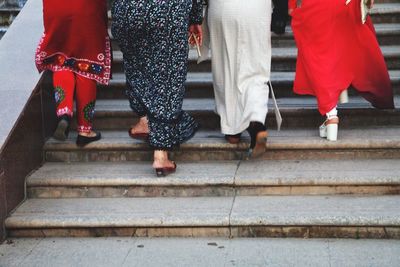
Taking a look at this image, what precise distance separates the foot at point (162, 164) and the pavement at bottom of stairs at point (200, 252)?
0.56 metres

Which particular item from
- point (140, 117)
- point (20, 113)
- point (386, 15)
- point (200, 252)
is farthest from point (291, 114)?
point (20, 113)

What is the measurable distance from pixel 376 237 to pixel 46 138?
8.55 feet

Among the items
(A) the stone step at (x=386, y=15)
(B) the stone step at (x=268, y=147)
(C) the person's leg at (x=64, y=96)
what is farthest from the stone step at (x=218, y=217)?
(A) the stone step at (x=386, y=15)

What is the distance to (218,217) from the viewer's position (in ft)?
15.9

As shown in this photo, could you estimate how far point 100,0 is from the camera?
5.57 metres

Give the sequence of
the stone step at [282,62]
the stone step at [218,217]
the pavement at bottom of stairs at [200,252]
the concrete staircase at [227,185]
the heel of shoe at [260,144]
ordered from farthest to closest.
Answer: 1. the stone step at [282,62]
2. the heel of shoe at [260,144]
3. the concrete staircase at [227,185]
4. the stone step at [218,217]
5. the pavement at bottom of stairs at [200,252]

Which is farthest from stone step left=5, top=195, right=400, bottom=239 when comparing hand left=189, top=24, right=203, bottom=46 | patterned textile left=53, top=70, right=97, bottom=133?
hand left=189, top=24, right=203, bottom=46

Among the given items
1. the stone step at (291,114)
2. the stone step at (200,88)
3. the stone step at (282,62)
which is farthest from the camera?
the stone step at (282,62)

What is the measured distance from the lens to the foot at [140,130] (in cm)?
567

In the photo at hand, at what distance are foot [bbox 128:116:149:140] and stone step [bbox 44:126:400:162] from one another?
2.1 inches

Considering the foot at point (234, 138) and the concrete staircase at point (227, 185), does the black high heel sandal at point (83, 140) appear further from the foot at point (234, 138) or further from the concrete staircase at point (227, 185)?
the foot at point (234, 138)

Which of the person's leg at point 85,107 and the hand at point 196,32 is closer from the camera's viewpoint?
the hand at point 196,32

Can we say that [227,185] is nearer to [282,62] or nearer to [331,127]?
[331,127]

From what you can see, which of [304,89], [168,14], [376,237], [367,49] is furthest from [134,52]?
[376,237]
